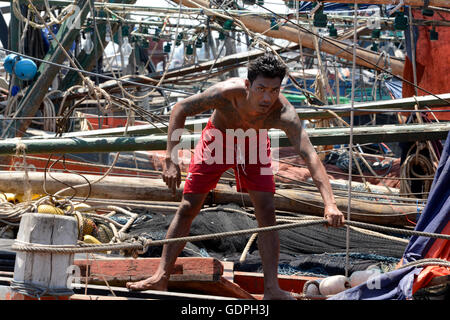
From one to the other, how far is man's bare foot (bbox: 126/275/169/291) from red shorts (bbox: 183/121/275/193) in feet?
1.95

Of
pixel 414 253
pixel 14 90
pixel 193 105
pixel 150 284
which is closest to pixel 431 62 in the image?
pixel 14 90

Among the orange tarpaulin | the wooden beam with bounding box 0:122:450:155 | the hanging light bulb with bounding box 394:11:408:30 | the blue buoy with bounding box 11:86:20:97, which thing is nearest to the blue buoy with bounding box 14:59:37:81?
the blue buoy with bounding box 11:86:20:97

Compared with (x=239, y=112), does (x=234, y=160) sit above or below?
below

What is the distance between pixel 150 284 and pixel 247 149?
105 centimetres

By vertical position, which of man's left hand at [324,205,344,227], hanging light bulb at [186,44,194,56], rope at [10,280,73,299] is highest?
hanging light bulb at [186,44,194,56]

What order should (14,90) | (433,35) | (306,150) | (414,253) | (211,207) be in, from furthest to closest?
(14,90)
(433,35)
(211,207)
(414,253)
(306,150)

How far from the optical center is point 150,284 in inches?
171

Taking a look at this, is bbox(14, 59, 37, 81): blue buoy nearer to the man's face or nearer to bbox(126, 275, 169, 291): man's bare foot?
bbox(126, 275, 169, 291): man's bare foot

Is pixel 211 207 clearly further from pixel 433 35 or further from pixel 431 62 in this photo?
pixel 431 62

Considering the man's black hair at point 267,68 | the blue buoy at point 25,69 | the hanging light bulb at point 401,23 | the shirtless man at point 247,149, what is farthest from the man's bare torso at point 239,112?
the blue buoy at point 25,69

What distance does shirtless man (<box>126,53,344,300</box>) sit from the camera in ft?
13.8

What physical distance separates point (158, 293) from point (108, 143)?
7.47 ft

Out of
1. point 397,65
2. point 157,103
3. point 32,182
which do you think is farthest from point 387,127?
point 157,103

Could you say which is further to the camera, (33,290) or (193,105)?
(193,105)
